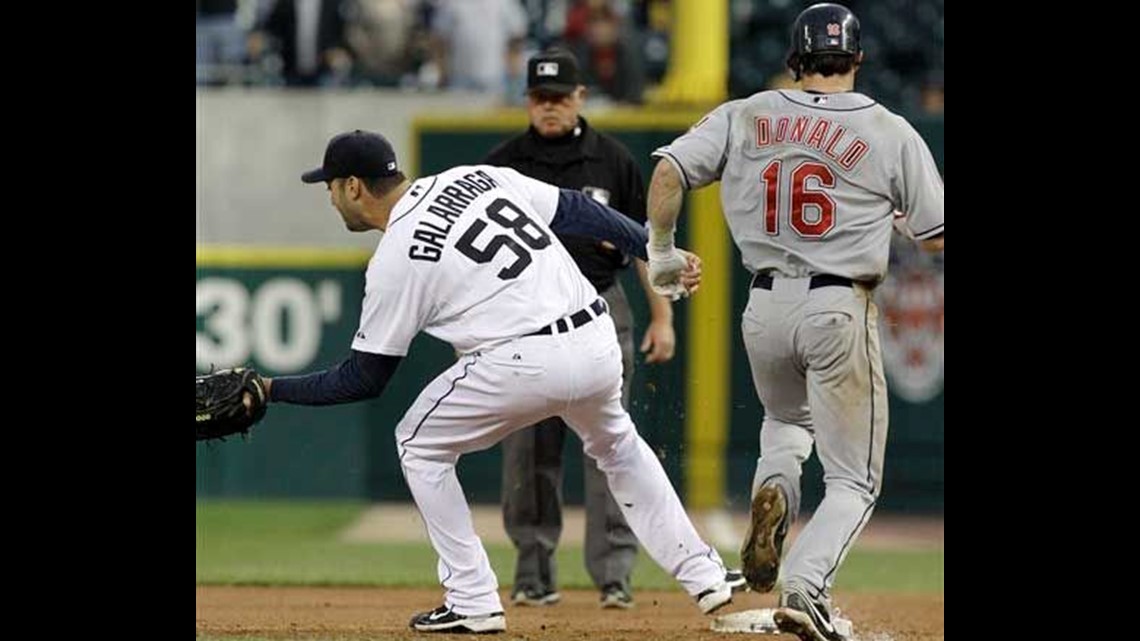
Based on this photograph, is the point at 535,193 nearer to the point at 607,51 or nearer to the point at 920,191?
the point at 920,191

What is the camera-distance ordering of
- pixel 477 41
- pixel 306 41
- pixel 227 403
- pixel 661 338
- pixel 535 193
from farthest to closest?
pixel 306 41
pixel 477 41
pixel 661 338
pixel 535 193
pixel 227 403

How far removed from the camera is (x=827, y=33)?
677 cm

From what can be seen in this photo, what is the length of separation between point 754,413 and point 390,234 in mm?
6244

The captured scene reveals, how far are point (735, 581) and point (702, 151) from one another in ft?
5.34

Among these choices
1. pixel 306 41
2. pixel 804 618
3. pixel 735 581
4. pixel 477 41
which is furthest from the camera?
pixel 306 41

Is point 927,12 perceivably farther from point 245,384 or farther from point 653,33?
point 245,384

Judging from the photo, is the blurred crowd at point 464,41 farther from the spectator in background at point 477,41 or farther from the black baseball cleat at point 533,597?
the black baseball cleat at point 533,597

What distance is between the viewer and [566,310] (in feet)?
22.5

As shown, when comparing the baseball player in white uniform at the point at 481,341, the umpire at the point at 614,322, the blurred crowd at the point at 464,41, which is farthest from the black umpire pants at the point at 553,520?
the blurred crowd at the point at 464,41

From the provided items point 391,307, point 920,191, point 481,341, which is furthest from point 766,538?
point 391,307

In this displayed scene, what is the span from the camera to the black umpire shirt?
28.1ft

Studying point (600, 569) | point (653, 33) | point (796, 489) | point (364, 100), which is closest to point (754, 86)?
point (653, 33)

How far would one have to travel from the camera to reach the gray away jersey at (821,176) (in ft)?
22.0

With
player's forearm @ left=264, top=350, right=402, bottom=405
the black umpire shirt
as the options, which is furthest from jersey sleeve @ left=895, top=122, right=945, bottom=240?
the black umpire shirt
